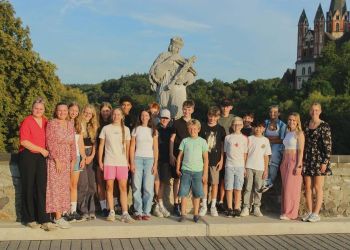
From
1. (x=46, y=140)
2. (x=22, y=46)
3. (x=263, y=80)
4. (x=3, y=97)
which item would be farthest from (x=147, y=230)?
(x=263, y=80)

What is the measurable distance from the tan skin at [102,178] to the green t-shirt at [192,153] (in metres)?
1.27

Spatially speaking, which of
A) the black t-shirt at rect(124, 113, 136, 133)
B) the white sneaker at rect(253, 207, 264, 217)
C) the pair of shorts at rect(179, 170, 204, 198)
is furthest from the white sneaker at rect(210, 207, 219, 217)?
the black t-shirt at rect(124, 113, 136, 133)

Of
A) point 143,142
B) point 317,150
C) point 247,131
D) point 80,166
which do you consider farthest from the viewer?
point 247,131

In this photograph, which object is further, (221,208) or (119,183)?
(221,208)

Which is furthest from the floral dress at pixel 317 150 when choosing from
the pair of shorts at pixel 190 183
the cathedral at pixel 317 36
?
the cathedral at pixel 317 36

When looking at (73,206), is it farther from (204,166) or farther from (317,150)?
(317,150)

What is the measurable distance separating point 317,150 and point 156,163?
2.58 m

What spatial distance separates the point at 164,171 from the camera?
8625 millimetres

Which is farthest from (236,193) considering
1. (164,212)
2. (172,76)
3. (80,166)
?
(172,76)

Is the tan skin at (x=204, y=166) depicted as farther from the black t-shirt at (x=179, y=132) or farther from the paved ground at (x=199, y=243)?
the paved ground at (x=199, y=243)

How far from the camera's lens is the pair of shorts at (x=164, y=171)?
28.2 feet

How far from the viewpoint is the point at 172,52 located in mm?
12109

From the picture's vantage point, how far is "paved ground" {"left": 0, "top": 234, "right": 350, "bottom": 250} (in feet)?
23.1

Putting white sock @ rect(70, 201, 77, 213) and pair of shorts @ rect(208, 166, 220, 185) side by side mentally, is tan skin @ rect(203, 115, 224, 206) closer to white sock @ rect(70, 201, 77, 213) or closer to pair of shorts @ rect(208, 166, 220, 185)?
pair of shorts @ rect(208, 166, 220, 185)
